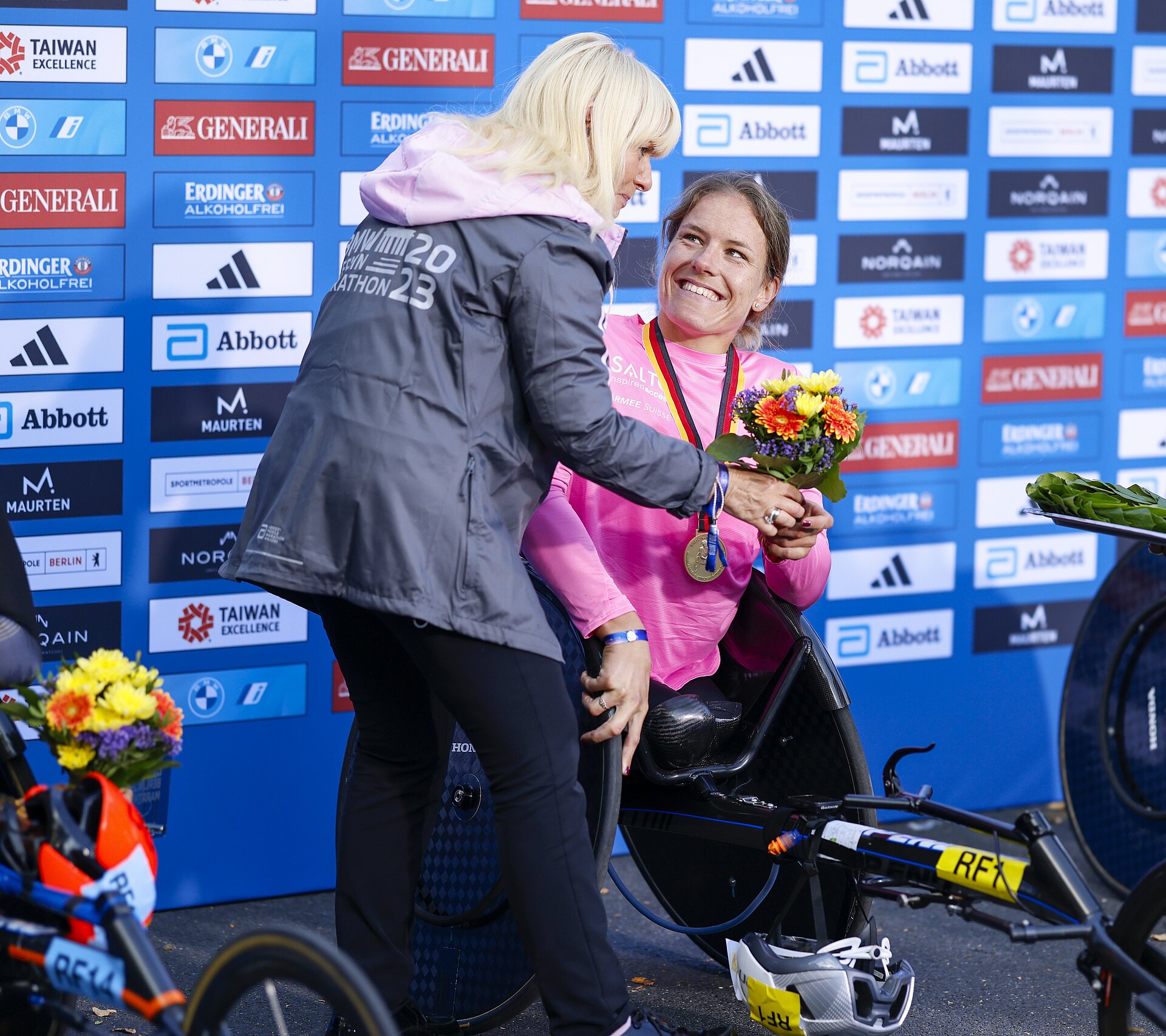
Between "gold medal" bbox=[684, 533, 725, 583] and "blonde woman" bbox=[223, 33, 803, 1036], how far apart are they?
1.49ft

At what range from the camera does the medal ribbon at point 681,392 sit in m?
2.95

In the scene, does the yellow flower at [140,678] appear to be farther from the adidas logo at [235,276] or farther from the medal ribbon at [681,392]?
the adidas logo at [235,276]

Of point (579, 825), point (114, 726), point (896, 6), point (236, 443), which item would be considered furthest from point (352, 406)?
point (896, 6)

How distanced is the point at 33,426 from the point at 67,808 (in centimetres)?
A: 156

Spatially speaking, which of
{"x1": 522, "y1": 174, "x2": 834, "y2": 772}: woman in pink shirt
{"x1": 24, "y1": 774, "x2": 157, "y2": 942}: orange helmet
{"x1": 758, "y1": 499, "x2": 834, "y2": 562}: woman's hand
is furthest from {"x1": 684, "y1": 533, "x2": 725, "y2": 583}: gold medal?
{"x1": 24, "y1": 774, "x2": 157, "y2": 942}: orange helmet

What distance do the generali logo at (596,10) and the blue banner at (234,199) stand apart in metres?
0.74

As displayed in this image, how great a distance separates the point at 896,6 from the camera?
13.6 ft

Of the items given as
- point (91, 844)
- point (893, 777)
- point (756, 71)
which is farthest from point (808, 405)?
point (756, 71)

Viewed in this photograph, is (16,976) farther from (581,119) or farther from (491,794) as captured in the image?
(581,119)

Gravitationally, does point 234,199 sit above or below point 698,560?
above

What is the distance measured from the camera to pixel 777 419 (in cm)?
266

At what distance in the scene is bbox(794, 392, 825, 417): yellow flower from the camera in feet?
8.64

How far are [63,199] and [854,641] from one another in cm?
247

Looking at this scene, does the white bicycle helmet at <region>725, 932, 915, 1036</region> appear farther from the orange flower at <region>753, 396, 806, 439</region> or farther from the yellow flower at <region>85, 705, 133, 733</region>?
the yellow flower at <region>85, 705, 133, 733</region>
